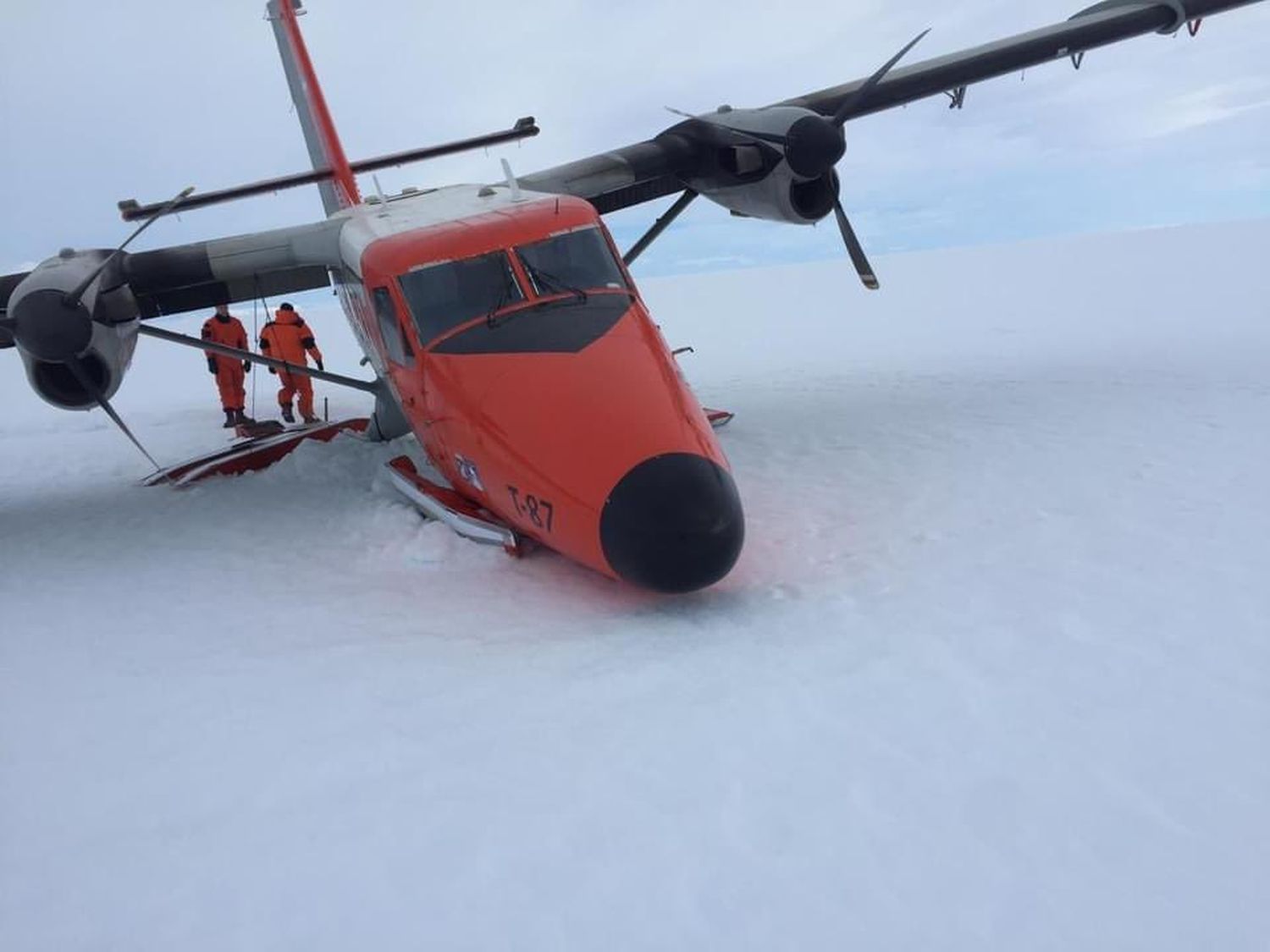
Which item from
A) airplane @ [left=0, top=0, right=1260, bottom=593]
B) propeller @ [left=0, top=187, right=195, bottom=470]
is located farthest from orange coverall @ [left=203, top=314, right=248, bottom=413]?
propeller @ [left=0, top=187, right=195, bottom=470]

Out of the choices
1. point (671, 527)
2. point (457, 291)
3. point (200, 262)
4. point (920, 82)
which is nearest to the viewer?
point (671, 527)

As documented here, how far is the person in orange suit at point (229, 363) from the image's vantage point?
38.1 feet

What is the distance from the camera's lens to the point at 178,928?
2.67 metres

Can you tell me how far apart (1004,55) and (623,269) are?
6.13 m

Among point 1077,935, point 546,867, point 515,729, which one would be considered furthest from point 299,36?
point 1077,935

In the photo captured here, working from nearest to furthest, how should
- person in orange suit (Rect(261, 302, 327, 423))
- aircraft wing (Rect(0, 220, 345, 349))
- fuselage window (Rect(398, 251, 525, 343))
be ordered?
1. fuselage window (Rect(398, 251, 525, 343))
2. aircraft wing (Rect(0, 220, 345, 349))
3. person in orange suit (Rect(261, 302, 327, 423))

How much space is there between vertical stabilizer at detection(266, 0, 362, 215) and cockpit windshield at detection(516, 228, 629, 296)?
5823 mm

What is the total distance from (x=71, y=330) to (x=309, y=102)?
20.7ft

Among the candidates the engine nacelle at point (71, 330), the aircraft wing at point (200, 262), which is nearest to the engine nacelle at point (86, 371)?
the engine nacelle at point (71, 330)

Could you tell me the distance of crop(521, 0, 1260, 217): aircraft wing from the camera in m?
9.77

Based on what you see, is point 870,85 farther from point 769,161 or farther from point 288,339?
point 288,339

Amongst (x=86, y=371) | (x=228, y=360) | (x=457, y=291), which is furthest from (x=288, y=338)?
(x=457, y=291)

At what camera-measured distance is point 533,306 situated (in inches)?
234

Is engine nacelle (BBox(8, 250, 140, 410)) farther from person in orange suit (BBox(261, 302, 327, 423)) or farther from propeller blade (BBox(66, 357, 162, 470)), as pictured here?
person in orange suit (BBox(261, 302, 327, 423))
